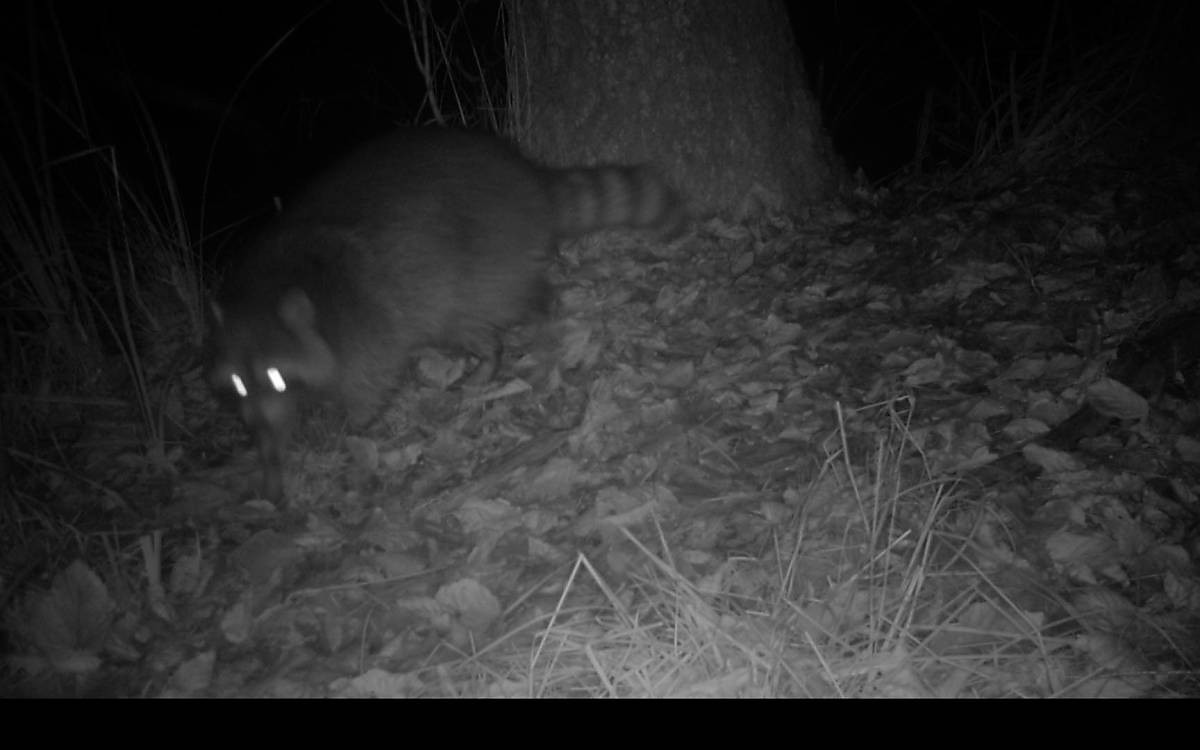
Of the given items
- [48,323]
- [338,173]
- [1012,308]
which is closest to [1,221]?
[48,323]

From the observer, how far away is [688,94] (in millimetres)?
4375

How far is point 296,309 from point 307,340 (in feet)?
0.55

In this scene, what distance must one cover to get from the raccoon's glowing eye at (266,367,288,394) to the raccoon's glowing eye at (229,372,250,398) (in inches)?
4.6

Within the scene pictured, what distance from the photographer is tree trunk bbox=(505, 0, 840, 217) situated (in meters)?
4.30

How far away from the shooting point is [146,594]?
2541 mm

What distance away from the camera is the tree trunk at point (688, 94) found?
4297 mm

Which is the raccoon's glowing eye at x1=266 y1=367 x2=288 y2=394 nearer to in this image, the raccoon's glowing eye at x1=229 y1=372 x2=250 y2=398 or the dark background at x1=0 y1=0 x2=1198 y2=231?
the raccoon's glowing eye at x1=229 y1=372 x2=250 y2=398

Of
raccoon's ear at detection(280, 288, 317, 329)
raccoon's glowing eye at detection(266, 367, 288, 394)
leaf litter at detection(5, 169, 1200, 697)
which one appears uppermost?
raccoon's ear at detection(280, 288, 317, 329)

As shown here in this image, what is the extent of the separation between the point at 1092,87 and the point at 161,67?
8.26 meters

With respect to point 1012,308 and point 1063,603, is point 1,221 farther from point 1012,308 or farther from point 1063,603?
point 1012,308

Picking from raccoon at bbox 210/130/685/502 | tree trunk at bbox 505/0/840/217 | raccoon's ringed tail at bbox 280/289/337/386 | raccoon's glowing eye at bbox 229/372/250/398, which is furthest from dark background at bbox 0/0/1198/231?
raccoon's glowing eye at bbox 229/372/250/398

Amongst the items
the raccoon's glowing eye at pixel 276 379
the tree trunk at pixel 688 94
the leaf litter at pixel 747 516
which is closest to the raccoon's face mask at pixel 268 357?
the raccoon's glowing eye at pixel 276 379

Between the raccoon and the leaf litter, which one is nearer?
the leaf litter

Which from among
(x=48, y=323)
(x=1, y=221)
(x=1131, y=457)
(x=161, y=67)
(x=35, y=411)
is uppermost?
(x=161, y=67)
